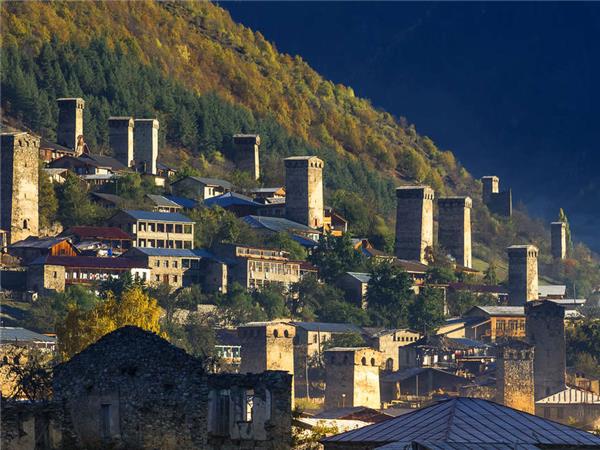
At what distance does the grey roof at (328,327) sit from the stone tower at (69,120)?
35623mm

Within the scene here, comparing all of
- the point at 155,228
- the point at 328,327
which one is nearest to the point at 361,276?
the point at 155,228

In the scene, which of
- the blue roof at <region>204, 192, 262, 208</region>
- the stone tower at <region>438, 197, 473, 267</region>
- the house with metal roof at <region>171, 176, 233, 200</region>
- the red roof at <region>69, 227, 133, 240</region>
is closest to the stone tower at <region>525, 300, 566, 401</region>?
the red roof at <region>69, 227, 133, 240</region>

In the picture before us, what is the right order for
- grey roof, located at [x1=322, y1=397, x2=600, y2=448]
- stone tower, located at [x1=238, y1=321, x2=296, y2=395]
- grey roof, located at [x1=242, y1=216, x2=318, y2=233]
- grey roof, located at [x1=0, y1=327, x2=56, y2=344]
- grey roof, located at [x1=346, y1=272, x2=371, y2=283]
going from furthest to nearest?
grey roof, located at [x1=242, y1=216, x2=318, y2=233]
grey roof, located at [x1=346, y1=272, x2=371, y2=283]
stone tower, located at [x1=238, y1=321, x2=296, y2=395]
grey roof, located at [x1=0, y1=327, x2=56, y2=344]
grey roof, located at [x1=322, y1=397, x2=600, y2=448]

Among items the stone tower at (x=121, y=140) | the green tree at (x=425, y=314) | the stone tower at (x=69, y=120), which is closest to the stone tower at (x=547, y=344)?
the green tree at (x=425, y=314)

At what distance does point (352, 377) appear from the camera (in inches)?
4336

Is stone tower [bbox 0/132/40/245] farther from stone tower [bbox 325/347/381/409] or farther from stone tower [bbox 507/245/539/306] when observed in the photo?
stone tower [bbox 507/245/539/306]

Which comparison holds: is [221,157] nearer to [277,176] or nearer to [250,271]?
[277,176]

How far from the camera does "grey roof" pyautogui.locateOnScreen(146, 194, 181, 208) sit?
463ft

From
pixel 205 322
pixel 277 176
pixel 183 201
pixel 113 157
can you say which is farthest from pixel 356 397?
pixel 277 176

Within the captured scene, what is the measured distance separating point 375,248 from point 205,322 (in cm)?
3764

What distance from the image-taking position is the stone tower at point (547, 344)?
4702 inches

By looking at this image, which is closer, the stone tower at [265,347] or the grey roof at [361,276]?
the stone tower at [265,347]

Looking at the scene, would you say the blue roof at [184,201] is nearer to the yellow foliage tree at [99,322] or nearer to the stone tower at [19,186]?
the stone tower at [19,186]

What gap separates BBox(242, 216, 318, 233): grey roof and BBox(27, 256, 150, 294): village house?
711 inches
